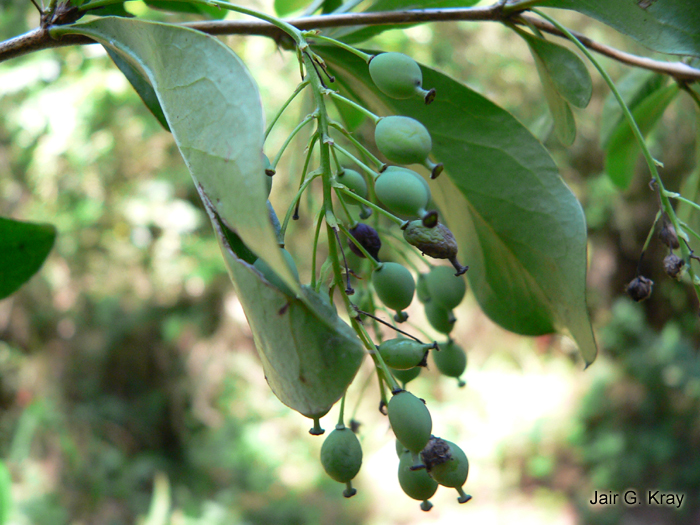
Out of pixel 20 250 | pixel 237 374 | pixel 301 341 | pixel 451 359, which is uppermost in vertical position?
pixel 301 341

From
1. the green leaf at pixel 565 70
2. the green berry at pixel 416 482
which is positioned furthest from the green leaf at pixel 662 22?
the green berry at pixel 416 482

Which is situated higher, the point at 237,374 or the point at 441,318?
the point at 441,318

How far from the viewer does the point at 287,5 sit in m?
0.76

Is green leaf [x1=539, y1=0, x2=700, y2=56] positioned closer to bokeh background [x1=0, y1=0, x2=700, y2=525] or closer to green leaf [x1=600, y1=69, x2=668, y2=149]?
green leaf [x1=600, y1=69, x2=668, y2=149]

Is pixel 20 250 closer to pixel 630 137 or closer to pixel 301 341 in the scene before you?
pixel 301 341

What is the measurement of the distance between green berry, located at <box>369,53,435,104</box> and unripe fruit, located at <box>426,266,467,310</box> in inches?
8.6

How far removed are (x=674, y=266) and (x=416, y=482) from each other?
0.29 meters

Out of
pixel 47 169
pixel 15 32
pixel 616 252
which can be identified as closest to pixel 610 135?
pixel 15 32

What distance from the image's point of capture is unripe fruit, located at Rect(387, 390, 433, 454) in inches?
13.9

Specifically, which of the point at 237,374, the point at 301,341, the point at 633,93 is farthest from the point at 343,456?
the point at 237,374

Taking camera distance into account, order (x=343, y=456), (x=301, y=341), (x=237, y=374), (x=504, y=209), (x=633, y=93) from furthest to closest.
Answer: (x=237, y=374) → (x=633, y=93) → (x=504, y=209) → (x=343, y=456) → (x=301, y=341)

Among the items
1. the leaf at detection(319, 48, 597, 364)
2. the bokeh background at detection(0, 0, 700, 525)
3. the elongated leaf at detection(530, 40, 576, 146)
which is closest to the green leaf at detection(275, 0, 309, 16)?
the leaf at detection(319, 48, 597, 364)

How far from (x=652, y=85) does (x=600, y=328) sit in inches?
182

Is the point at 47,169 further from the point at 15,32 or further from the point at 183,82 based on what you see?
the point at 183,82
